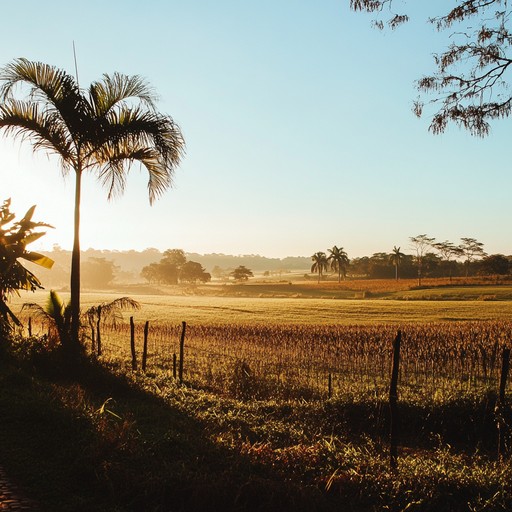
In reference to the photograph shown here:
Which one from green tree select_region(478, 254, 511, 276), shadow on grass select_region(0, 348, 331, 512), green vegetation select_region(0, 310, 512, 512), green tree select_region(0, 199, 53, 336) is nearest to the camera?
shadow on grass select_region(0, 348, 331, 512)

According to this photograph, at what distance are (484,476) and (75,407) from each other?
607 centimetres

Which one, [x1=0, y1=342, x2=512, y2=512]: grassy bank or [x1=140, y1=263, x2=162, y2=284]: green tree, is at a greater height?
[x1=140, y1=263, x2=162, y2=284]: green tree

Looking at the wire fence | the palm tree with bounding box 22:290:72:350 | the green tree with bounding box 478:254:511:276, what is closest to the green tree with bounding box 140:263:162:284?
the green tree with bounding box 478:254:511:276

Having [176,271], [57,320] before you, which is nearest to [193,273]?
[176,271]

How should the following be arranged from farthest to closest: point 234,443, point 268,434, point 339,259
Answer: point 339,259, point 268,434, point 234,443

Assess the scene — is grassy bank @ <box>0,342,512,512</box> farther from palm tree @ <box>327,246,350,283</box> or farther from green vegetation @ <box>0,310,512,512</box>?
palm tree @ <box>327,246,350,283</box>

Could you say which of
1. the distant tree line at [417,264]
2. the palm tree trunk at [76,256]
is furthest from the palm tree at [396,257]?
the palm tree trunk at [76,256]

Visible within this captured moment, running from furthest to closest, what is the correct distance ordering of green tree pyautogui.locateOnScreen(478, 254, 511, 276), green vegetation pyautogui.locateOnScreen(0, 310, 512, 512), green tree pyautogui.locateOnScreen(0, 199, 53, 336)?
green tree pyautogui.locateOnScreen(478, 254, 511, 276)
green tree pyautogui.locateOnScreen(0, 199, 53, 336)
green vegetation pyautogui.locateOnScreen(0, 310, 512, 512)

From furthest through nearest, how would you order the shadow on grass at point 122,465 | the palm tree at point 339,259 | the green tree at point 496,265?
1. the palm tree at point 339,259
2. the green tree at point 496,265
3. the shadow on grass at point 122,465

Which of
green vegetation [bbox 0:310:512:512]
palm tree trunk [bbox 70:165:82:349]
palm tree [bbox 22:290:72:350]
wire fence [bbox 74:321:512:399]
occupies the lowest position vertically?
wire fence [bbox 74:321:512:399]

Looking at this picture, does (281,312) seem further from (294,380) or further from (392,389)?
(392,389)

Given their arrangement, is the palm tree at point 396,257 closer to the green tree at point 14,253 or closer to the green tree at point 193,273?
the green tree at point 193,273

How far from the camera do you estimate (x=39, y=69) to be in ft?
44.9

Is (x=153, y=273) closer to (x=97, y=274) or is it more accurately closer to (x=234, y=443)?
(x=97, y=274)
